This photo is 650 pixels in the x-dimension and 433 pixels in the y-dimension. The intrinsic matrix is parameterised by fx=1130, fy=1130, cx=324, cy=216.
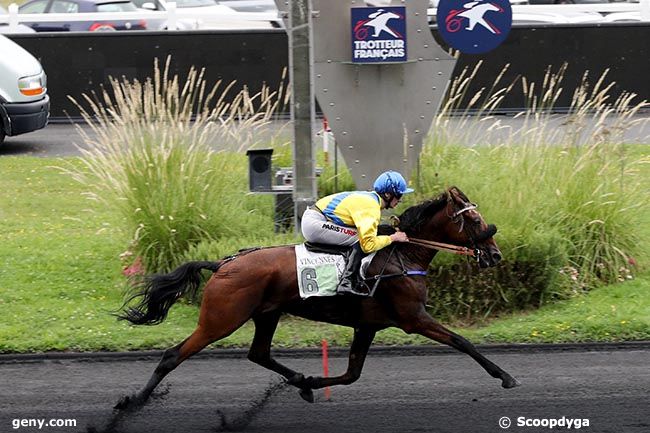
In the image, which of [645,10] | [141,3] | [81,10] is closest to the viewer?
[645,10]

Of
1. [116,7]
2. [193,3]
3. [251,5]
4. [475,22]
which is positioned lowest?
[251,5]

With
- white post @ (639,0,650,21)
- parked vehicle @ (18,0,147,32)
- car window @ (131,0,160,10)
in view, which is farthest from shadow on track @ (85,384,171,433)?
car window @ (131,0,160,10)

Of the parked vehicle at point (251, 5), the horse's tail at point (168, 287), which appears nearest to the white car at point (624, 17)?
the parked vehicle at point (251, 5)

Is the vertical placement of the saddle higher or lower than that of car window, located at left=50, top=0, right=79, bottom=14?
higher

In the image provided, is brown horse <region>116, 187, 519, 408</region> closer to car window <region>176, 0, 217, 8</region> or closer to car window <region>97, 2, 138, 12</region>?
car window <region>97, 2, 138, 12</region>

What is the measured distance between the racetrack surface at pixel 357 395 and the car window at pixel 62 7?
17.8 metres

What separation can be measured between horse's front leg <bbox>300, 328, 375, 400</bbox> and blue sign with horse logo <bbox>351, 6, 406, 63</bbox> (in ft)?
13.0

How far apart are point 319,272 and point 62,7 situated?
20036 mm

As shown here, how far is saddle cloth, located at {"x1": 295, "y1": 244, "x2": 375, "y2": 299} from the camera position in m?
8.02

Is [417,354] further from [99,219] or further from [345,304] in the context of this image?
[99,219]

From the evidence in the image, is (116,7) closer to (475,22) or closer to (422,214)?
(475,22)

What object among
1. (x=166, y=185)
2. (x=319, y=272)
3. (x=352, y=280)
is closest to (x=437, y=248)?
(x=352, y=280)

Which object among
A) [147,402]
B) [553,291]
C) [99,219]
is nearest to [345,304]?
[147,402]

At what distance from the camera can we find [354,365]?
8.23 metres
